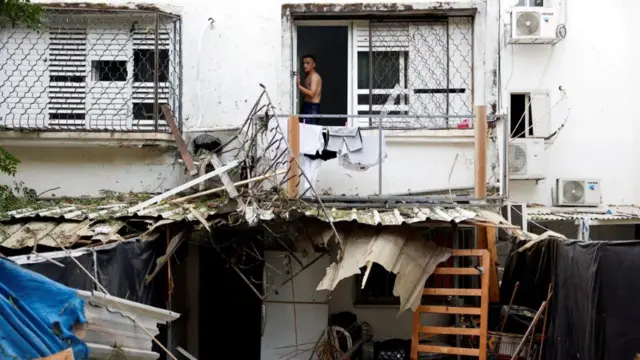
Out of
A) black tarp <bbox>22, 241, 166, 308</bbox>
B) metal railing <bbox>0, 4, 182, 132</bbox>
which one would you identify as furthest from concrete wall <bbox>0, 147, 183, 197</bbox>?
black tarp <bbox>22, 241, 166, 308</bbox>

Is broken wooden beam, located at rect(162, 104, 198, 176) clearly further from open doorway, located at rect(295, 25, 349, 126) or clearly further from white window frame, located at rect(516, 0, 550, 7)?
white window frame, located at rect(516, 0, 550, 7)

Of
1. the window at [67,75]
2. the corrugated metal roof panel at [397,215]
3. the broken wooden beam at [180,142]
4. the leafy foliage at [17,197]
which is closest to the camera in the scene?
the corrugated metal roof panel at [397,215]

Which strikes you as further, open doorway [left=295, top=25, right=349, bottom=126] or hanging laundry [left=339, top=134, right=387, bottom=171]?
open doorway [left=295, top=25, right=349, bottom=126]

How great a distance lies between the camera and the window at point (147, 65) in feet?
31.2

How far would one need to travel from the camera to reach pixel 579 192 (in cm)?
954

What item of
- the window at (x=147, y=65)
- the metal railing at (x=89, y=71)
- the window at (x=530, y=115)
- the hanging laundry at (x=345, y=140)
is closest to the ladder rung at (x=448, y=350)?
the hanging laundry at (x=345, y=140)

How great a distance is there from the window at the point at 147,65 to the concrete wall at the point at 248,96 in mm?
323

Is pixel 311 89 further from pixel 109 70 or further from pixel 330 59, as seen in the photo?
pixel 109 70

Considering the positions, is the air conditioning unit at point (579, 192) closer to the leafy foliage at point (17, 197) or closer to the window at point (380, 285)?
the window at point (380, 285)

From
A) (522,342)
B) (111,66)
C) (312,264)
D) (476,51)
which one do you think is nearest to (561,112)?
(476,51)

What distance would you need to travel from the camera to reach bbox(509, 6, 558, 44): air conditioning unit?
9.31m

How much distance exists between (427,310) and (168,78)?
529cm

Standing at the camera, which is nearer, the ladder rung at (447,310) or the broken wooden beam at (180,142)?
the ladder rung at (447,310)

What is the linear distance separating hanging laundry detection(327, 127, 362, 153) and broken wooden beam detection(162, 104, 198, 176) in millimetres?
2005
